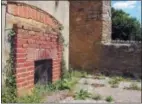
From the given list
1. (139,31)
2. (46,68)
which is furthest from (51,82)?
(139,31)

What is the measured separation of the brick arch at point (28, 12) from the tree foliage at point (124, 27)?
54.7ft

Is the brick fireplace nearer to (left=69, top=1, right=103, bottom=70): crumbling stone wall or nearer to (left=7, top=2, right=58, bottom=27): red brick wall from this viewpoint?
(left=7, top=2, right=58, bottom=27): red brick wall

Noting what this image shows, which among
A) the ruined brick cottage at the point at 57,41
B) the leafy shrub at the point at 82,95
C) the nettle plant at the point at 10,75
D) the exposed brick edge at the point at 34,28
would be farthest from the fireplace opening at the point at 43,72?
the nettle plant at the point at 10,75

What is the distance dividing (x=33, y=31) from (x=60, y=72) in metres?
1.69

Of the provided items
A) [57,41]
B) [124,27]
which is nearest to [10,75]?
[57,41]

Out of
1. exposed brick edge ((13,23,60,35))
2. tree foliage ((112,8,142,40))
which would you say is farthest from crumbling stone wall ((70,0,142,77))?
tree foliage ((112,8,142,40))

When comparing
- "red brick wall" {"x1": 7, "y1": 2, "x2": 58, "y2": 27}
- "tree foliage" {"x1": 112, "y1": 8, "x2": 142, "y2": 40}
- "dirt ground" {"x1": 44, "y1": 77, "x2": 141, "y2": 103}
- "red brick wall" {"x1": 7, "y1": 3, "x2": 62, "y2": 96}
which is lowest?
"dirt ground" {"x1": 44, "y1": 77, "x2": 141, "y2": 103}

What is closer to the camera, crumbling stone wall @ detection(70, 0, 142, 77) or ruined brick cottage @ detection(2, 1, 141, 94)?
ruined brick cottage @ detection(2, 1, 141, 94)

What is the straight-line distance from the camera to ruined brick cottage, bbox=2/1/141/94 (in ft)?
13.2

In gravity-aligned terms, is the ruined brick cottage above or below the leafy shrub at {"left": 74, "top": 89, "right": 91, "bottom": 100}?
above

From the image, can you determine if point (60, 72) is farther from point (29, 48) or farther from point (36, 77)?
point (29, 48)

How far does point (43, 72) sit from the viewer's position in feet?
17.8

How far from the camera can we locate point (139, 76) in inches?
341

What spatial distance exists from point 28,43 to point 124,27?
19506 millimetres
